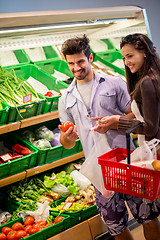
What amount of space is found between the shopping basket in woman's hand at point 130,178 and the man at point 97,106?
530 millimetres

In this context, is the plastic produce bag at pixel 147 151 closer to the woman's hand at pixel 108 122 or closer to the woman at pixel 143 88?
the woman at pixel 143 88

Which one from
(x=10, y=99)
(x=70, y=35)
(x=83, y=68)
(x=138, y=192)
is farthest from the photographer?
(x=70, y=35)

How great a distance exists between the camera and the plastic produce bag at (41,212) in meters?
3.47

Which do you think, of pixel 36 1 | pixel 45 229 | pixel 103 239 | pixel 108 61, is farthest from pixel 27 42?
pixel 103 239

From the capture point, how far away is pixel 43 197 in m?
3.73

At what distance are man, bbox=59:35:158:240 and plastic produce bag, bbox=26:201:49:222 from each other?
83 cm

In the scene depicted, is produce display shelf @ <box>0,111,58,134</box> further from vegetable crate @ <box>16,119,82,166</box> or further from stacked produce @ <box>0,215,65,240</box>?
stacked produce @ <box>0,215,65,240</box>

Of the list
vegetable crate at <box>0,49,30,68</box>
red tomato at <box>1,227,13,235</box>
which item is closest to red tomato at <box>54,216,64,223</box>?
red tomato at <box>1,227,13,235</box>

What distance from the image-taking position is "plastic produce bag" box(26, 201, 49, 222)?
11.4 ft

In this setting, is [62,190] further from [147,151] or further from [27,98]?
[147,151]

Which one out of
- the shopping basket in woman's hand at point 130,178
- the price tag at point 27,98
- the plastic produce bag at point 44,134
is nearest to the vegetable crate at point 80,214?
the plastic produce bag at point 44,134

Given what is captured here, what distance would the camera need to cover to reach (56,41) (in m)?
4.12

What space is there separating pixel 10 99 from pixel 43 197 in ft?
3.77

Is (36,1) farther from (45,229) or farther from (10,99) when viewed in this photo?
(45,229)
